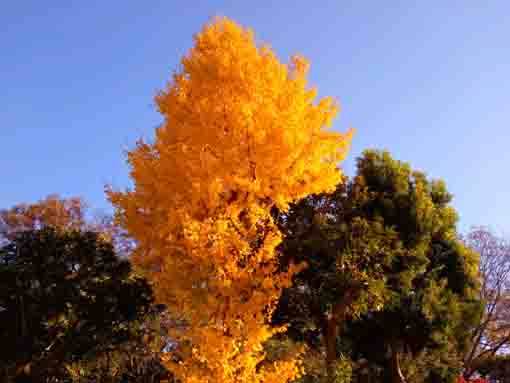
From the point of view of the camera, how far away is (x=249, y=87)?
266 inches

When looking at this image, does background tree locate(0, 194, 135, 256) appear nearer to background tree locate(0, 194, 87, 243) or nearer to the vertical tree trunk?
background tree locate(0, 194, 87, 243)

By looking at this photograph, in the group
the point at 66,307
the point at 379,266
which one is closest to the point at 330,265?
the point at 379,266

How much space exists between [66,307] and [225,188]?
21.3 ft

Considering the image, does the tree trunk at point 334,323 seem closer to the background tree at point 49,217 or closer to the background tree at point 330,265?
the background tree at point 330,265

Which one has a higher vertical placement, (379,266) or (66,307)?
(66,307)

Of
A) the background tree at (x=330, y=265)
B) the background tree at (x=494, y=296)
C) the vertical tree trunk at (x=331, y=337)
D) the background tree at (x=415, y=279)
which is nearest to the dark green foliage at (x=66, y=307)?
the background tree at (x=330, y=265)

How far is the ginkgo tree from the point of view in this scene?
19.1ft

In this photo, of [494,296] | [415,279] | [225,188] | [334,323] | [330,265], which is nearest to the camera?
[225,188]

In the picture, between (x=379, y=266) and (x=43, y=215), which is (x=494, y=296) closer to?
(x=379, y=266)

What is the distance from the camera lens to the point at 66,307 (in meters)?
10.6

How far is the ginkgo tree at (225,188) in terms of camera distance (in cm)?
581

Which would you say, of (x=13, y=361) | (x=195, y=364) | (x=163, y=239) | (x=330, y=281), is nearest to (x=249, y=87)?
(x=163, y=239)

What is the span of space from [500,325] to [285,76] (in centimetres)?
1789

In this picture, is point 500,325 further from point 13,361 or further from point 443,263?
point 13,361
